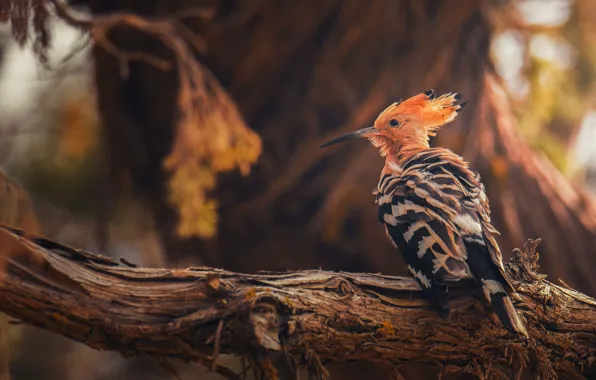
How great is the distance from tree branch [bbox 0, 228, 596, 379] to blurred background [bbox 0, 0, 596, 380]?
1.97 meters

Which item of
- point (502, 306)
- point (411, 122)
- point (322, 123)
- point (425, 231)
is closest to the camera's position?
point (502, 306)

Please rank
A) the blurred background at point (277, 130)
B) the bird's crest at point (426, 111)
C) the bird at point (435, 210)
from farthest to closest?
the blurred background at point (277, 130) → the bird's crest at point (426, 111) → the bird at point (435, 210)

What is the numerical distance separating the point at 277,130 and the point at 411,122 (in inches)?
148

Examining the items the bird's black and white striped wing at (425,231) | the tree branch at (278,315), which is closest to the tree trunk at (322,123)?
the tree branch at (278,315)

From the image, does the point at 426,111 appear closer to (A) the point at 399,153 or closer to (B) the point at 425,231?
(A) the point at 399,153

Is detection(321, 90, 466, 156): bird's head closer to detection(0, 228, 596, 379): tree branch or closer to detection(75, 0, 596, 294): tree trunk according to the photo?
detection(0, 228, 596, 379): tree branch

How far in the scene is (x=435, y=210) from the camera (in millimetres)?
2822

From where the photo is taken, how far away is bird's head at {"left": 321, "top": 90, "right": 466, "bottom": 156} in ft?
9.34

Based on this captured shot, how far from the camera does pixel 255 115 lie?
6.71 metres

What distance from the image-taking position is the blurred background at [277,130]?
5129 mm

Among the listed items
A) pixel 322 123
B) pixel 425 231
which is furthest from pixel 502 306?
pixel 322 123

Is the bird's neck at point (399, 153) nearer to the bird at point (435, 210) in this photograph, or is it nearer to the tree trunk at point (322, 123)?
the bird at point (435, 210)

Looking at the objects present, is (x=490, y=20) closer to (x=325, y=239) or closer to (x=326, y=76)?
(x=326, y=76)

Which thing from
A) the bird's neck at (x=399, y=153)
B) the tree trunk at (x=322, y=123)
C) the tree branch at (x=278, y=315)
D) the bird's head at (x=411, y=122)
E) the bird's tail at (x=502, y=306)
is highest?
the tree trunk at (x=322, y=123)
